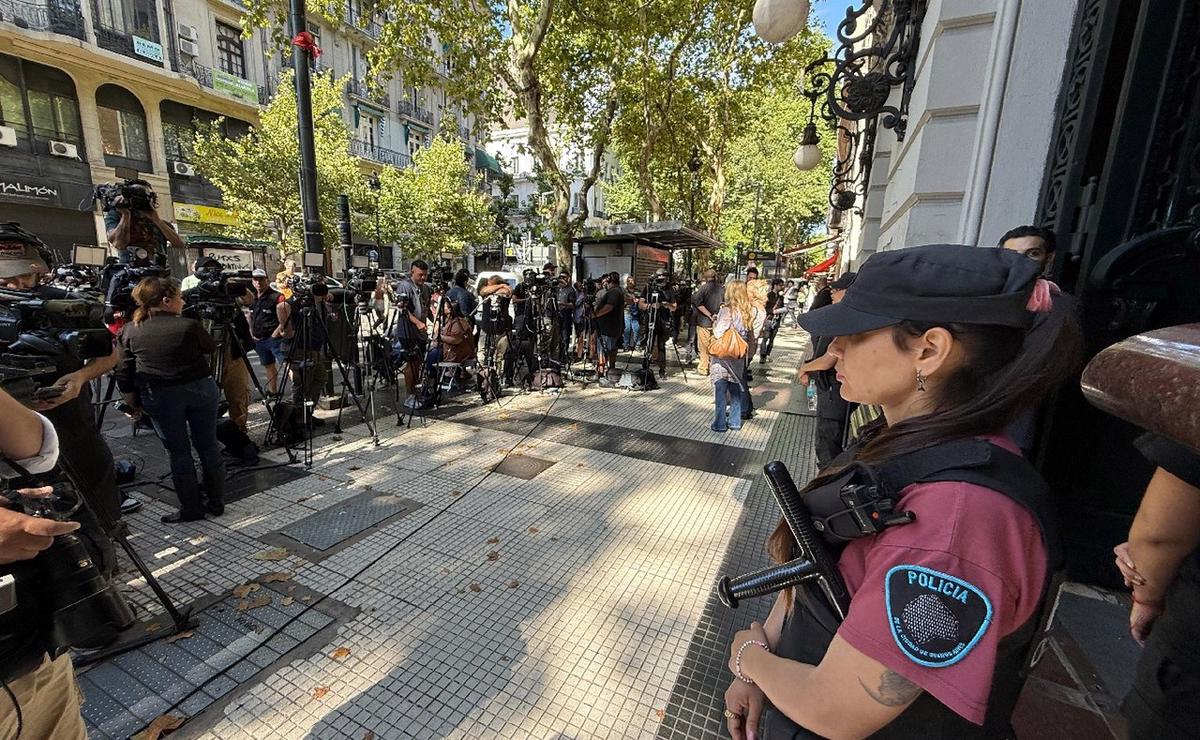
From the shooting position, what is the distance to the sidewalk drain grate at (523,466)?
4.88m

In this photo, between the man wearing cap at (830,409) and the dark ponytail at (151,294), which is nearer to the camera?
the dark ponytail at (151,294)

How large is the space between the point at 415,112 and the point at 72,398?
3623cm

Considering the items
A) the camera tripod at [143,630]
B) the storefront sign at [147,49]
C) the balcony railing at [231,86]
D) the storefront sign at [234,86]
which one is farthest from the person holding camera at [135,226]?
the storefront sign at [234,86]

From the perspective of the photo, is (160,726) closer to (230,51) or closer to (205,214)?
(205,214)

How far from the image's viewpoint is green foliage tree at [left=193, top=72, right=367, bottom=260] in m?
17.9

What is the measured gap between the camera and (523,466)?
5.09m

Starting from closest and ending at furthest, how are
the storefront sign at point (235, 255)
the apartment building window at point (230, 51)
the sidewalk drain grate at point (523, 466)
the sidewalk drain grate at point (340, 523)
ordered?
the sidewalk drain grate at point (340, 523), the sidewalk drain grate at point (523, 466), the storefront sign at point (235, 255), the apartment building window at point (230, 51)

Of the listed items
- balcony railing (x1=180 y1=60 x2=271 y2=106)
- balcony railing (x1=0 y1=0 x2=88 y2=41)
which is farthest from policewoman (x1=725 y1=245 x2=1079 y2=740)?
balcony railing (x1=180 y1=60 x2=271 y2=106)

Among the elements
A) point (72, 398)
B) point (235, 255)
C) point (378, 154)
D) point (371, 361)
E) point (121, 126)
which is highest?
point (378, 154)

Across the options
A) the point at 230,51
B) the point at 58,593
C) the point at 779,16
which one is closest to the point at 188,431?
the point at 58,593

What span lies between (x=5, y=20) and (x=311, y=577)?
76.0ft

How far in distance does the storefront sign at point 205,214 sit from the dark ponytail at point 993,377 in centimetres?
2387

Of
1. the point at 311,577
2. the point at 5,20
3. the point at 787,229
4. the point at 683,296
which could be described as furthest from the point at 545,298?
the point at 787,229

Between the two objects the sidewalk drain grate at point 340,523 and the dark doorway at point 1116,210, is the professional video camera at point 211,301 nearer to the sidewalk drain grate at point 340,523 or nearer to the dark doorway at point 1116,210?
the sidewalk drain grate at point 340,523
